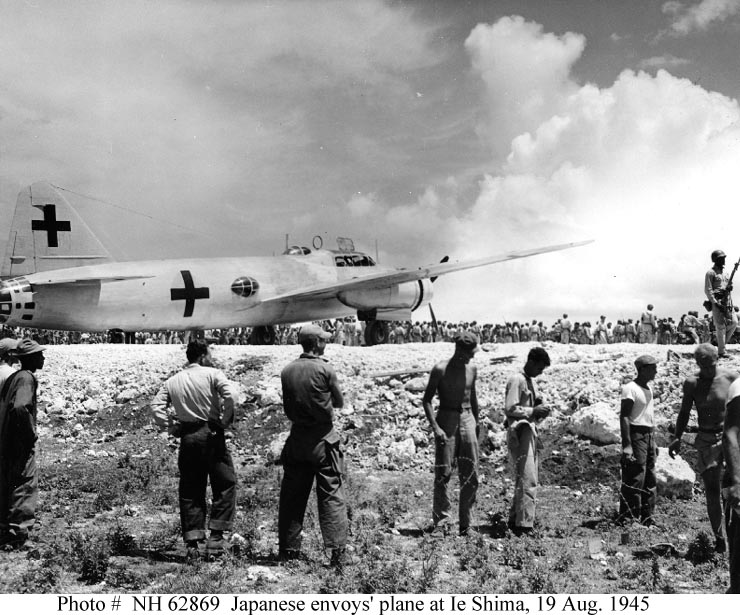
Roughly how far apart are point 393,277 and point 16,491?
53.7 ft

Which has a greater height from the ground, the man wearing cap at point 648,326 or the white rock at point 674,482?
the man wearing cap at point 648,326

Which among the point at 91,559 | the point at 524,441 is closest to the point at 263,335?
the point at 524,441

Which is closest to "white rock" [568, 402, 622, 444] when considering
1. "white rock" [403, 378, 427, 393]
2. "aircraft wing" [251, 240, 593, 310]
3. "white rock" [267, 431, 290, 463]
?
"white rock" [403, 378, 427, 393]

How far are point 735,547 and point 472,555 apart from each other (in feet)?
8.10

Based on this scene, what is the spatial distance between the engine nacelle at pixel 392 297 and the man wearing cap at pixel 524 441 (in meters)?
15.3

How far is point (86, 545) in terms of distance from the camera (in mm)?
6609

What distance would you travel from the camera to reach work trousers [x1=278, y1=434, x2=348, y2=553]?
6.04 meters

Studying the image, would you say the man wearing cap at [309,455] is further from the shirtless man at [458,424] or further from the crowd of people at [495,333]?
the crowd of people at [495,333]

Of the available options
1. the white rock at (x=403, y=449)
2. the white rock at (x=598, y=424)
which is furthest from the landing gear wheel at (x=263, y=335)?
the white rock at (x=598, y=424)

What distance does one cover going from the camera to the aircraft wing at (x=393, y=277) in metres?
21.4

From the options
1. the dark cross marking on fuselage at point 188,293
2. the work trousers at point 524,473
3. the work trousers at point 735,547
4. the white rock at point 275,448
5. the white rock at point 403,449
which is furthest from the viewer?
A: the dark cross marking on fuselage at point 188,293

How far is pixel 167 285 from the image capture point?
1847cm

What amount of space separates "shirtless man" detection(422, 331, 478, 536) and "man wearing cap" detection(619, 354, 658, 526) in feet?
5.18

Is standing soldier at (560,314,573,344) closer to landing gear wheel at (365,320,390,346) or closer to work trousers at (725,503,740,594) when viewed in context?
landing gear wheel at (365,320,390,346)
